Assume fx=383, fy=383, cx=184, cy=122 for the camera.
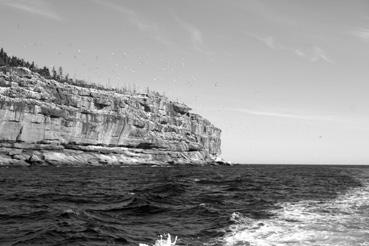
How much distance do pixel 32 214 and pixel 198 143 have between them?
5240 inches

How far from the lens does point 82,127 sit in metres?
107

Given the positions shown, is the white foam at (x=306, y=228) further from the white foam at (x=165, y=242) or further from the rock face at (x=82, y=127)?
the rock face at (x=82, y=127)

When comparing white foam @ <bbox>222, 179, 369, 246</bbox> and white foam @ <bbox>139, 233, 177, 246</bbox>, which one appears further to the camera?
white foam @ <bbox>222, 179, 369, 246</bbox>

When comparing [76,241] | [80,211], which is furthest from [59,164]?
[76,241]

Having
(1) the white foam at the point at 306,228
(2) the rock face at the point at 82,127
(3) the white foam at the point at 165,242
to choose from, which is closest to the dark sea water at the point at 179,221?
(1) the white foam at the point at 306,228

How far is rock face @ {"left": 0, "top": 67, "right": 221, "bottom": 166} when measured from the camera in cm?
9081

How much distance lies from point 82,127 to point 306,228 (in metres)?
96.0

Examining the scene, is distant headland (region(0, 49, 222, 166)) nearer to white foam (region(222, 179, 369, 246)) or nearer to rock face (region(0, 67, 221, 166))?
rock face (region(0, 67, 221, 166))

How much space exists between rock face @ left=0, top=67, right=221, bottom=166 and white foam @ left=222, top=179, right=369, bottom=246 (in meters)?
77.3

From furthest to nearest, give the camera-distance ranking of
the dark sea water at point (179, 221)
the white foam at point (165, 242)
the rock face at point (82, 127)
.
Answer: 1. the rock face at point (82, 127)
2. the dark sea water at point (179, 221)
3. the white foam at point (165, 242)

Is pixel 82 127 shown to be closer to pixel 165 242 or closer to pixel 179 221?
pixel 179 221

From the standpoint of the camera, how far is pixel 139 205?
2305cm

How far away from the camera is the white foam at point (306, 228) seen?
48.0 ft

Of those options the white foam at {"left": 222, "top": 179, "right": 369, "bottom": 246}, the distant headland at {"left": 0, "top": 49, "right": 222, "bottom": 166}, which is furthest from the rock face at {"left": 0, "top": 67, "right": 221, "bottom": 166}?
the white foam at {"left": 222, "top": 179, "right": 369, "bottom": 246}
